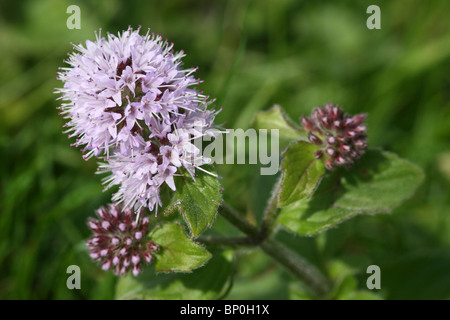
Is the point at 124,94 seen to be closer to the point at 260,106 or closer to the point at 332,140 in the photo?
the point at 332,140

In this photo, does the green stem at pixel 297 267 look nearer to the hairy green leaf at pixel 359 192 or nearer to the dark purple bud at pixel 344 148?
the hairy green leaf at pixel 359 192

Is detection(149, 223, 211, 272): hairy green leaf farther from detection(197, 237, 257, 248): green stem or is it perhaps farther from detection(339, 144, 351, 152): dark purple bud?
detection(339, 144, 351, 152): dark purple bud

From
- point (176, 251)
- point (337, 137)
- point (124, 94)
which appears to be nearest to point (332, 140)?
point (337, 137)

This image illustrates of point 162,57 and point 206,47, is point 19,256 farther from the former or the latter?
Result: point 206,47

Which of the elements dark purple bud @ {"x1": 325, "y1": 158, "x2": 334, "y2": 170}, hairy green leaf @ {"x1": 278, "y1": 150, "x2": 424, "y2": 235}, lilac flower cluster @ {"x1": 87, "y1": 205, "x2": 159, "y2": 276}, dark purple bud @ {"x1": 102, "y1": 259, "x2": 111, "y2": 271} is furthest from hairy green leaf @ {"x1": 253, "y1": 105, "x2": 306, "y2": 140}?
dark purple bud @ {"x1": 102, "y1": 259, "x2": 111, "y2": 271}

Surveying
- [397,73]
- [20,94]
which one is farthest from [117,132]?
[397,73]

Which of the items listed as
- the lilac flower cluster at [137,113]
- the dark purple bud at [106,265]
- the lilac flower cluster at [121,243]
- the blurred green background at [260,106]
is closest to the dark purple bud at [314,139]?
the lilac flower cluster at [137,113]
